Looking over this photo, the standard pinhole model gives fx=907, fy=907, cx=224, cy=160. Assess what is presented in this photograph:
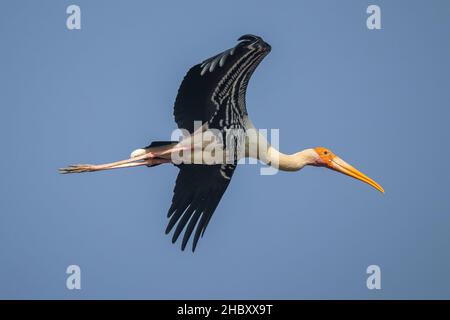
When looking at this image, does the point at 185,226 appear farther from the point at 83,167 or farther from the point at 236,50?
the point at 236,50

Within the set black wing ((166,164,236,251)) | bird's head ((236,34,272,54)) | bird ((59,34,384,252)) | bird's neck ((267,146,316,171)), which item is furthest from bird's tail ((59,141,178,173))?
bird's head ((236,34,272,54))

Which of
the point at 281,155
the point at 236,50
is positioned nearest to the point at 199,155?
the point at 281,155

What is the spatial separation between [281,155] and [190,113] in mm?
2063

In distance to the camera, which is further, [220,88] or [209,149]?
[209,149]

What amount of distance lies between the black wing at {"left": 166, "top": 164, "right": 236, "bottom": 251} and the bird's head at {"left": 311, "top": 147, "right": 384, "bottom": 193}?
1.75 metres

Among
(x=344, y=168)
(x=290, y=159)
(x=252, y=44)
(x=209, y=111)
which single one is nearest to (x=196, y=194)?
(x=290, y=159)

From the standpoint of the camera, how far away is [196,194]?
14945mm

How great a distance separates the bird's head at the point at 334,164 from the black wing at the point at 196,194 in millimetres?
1748

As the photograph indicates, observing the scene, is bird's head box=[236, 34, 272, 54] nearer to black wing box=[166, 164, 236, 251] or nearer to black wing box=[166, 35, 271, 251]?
black wing box=[166, 35, 271, 251]

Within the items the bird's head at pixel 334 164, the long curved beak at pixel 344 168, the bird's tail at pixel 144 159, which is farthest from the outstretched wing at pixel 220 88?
the long curved beak at pixel 344 168

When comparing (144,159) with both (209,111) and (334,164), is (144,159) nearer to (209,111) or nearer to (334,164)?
(209,111)

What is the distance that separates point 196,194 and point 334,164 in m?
2.62

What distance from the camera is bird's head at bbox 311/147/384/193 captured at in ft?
51.5

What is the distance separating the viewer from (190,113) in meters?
13.7
